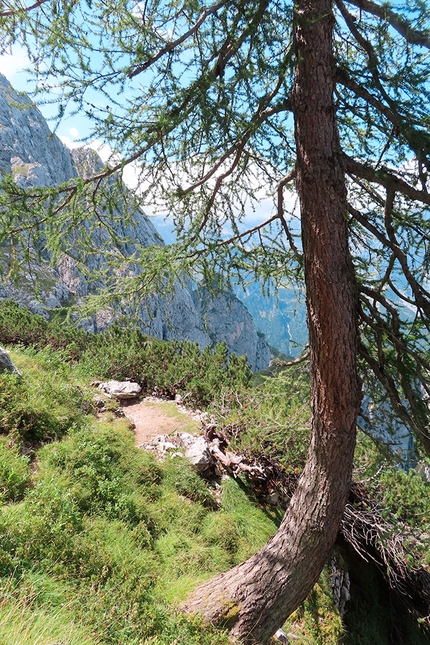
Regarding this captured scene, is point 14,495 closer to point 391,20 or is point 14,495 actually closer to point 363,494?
point 391,20

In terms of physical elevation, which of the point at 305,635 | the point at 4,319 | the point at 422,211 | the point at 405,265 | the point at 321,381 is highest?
the point at 422,211

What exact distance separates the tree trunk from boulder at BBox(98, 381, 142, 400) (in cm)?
553

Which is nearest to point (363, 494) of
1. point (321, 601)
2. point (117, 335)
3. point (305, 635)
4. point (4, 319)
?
point (321, 601)

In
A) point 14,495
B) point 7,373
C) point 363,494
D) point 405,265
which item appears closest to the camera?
point 405,265

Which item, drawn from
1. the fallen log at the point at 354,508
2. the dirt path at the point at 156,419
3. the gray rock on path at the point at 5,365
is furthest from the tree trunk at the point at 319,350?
the gray rock on path at the point at 5,365

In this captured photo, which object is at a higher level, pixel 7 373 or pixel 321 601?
pixel 7 373

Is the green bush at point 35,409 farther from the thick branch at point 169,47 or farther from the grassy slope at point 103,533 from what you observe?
the thick branch at point 169,47

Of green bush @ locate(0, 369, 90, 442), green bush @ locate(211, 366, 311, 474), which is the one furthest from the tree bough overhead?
green bush @ locate(0, 369, 90, 442)

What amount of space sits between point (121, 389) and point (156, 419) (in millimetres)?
1456

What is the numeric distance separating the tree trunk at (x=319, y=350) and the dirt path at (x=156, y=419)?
3349 mm

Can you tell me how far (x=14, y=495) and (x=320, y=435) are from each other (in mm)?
2839

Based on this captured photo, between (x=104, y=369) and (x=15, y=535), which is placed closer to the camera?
(x=15, y=535)

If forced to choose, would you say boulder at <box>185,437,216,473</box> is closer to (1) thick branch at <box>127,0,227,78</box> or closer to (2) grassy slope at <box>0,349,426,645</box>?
(2) grassy slope at <box>0,349,426,645</box>

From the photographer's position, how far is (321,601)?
466cm
